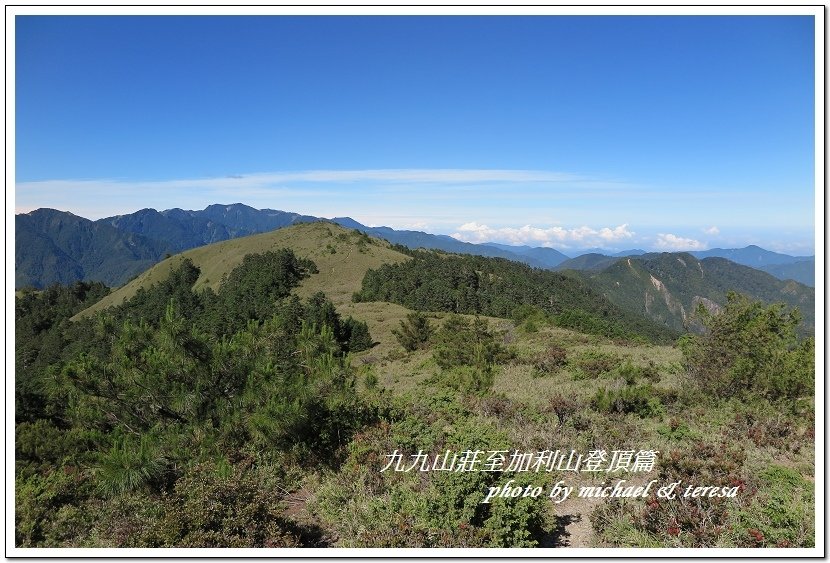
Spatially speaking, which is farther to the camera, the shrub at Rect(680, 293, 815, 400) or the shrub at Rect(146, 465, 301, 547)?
the shrub at Rect(680, 293, 815, 400)

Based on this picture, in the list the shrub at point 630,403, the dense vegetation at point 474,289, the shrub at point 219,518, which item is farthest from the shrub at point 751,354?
the dense vegetation at point 474,289

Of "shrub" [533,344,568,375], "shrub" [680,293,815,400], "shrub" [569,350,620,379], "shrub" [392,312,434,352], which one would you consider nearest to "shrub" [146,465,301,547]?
"shrub" [680,293,815,400]

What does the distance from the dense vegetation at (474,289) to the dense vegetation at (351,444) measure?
4080cm

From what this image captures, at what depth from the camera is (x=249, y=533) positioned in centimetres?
501

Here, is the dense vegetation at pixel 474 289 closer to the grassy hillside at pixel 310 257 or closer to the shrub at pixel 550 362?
the grassy hillside at pixel 310 257

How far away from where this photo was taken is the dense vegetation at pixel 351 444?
206 inches

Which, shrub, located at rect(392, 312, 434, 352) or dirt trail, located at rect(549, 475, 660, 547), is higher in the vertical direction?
dirt trail, located at rect(549, 475, 660, 547)

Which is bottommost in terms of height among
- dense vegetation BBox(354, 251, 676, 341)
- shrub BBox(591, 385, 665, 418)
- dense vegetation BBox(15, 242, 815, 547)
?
dense vegetation BBox(354, 251, 676, 341)

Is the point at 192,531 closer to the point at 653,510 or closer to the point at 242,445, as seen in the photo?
the point at 242,445

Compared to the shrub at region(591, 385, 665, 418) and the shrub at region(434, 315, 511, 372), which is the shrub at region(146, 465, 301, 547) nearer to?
the shrub at region(591, 385, 665, 418)

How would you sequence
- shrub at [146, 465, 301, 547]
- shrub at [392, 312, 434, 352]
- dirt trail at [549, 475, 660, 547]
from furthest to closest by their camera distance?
shrub at [392, 312, 434, 352] < dirt trail at [549, 475, 660, 547] < shrub at [146, 465, 301, 547]

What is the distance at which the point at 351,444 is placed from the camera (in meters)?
7.36

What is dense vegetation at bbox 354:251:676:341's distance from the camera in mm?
66625

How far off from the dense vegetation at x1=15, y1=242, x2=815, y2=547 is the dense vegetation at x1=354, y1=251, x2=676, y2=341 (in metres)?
40.8
